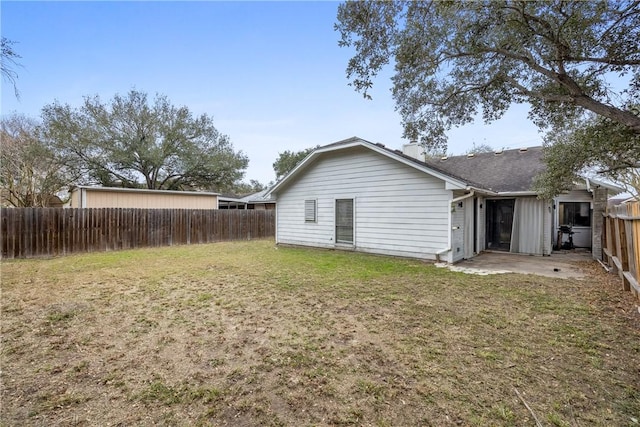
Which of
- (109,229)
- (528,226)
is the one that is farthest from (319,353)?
(109,229)

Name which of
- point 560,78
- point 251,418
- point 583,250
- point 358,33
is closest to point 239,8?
point 358,33

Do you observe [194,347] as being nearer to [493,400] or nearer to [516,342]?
[493,400]

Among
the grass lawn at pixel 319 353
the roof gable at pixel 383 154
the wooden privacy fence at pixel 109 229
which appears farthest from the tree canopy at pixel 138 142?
the grass lawn at pixel 319 353

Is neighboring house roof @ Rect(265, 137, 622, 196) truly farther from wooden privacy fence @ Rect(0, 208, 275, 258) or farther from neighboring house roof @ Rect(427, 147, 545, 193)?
wooden privacy fence @ Rect(0, 208, 275, 258)

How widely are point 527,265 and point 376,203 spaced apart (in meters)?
4.50

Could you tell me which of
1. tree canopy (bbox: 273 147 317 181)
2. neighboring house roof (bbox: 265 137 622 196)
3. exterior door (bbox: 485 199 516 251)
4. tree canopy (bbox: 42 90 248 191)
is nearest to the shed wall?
tree canopy (bbox: 42 90 248 191)

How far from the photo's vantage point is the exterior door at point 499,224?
35.7ft

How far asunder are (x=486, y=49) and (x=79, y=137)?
2364cm

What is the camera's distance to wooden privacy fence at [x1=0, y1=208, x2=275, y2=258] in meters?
9.34

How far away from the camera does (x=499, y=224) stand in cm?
1120

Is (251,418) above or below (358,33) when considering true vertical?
below

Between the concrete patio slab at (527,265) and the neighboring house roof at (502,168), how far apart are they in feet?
7.47

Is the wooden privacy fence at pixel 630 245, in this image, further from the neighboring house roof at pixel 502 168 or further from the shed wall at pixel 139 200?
the shed wall at pixel 139 200

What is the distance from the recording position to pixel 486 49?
211 inches
